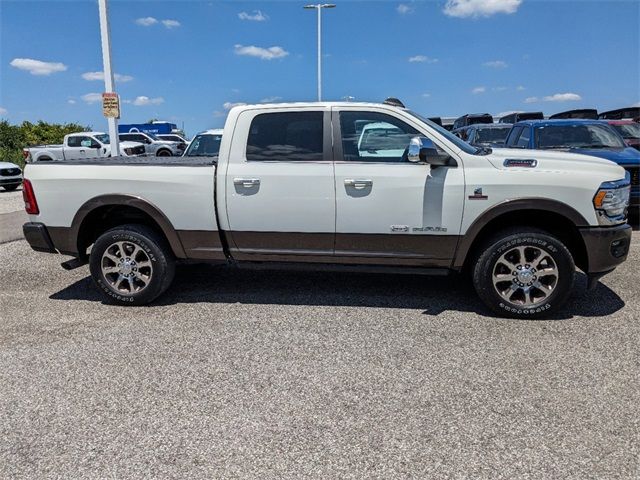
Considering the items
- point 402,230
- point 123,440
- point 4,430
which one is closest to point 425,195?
point 402,230

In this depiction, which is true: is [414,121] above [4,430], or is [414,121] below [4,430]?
above

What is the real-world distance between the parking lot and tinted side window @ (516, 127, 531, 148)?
4.32m

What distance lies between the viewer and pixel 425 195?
165 inches

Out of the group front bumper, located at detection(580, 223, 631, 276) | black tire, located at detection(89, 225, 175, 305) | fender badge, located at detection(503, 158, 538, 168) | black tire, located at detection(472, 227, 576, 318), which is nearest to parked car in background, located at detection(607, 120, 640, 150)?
front bumper, located at detection(580, 223, 631, 276)

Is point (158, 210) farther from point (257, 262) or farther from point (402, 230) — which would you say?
point (402, 230)

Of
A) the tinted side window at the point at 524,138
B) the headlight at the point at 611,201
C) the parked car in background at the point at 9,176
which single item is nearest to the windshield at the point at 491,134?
the tinted side window at the point at 524,138

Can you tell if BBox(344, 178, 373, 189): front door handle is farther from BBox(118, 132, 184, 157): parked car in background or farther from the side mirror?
BBox(118, 132, 184, 157): parked car in background

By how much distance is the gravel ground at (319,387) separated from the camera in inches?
98.7

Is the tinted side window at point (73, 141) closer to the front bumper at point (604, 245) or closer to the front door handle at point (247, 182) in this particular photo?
the front door handle at point (247, 182)

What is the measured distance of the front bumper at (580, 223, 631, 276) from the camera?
4078 millimetres

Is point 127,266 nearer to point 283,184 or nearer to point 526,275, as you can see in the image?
point 283,184

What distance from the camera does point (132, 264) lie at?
472 cm

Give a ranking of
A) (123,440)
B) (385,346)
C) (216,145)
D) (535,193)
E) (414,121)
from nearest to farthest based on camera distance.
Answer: (123,440), (385,346), (535,193), (414,121), (216,145)

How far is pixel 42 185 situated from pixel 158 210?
3.91 feet
